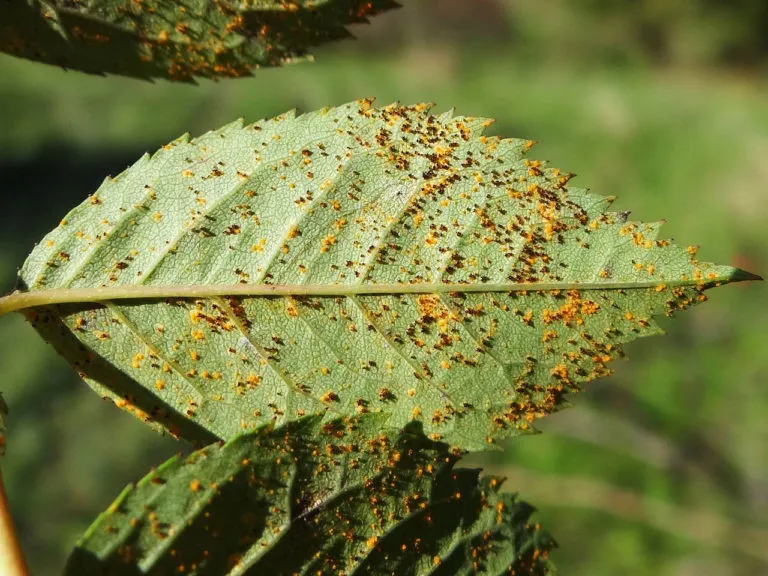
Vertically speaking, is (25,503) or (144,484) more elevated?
(144,484)

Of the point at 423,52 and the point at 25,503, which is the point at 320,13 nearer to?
the point at 25,503

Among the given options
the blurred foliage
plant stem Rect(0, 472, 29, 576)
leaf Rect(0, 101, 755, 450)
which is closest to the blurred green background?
the blurred foliage

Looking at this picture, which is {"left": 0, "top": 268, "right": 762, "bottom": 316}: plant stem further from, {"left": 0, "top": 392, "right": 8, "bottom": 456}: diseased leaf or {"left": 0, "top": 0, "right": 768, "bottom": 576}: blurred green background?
{"left": 0, "top": 0, "right": 768, "bottom": 576}: blurred green background

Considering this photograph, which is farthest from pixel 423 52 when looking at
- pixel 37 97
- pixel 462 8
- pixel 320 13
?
pixel 320 13

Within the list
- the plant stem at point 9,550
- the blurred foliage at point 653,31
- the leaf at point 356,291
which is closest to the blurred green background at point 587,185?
the blurred foliage at point 653,31

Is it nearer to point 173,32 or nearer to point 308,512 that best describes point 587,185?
point 173,32

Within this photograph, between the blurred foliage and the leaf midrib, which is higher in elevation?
the blurred foliage

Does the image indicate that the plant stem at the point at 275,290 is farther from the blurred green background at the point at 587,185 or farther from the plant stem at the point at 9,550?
the blurred green background at the point at 587,185
